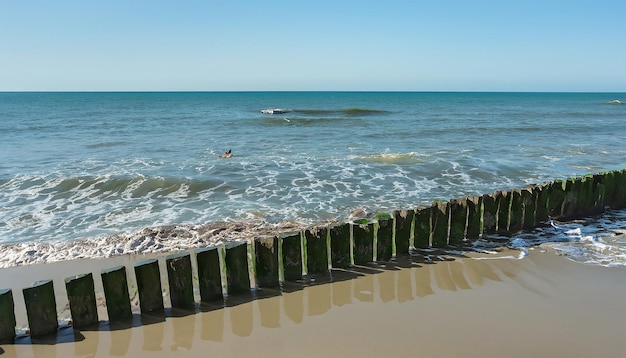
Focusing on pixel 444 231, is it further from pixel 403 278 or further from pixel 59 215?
pixel 59 215

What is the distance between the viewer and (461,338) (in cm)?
600

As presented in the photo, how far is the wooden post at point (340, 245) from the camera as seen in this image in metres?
8.03

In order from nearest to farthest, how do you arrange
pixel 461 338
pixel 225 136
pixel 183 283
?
1. pixel 461 338
2. pixel 183 283
3. pixel 225 136

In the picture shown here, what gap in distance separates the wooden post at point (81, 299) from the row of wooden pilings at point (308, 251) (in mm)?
12

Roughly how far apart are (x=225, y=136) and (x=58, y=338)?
2861 cm

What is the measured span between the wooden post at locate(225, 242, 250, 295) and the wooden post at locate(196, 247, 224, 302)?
0.19 m

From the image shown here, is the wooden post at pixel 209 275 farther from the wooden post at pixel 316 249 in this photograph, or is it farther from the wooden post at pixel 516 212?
the wooden post at pixel 516 212

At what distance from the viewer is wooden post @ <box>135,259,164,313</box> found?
6637 mm

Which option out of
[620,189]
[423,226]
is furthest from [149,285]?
[620,189]

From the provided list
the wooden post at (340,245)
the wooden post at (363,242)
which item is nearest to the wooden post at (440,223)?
the wooden post at (363,242)

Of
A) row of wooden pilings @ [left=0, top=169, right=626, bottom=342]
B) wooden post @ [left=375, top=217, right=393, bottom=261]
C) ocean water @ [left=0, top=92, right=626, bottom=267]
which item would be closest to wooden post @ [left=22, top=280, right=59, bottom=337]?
row of wooden pilings @ [left=0, top=169, right=626, bottom=342]

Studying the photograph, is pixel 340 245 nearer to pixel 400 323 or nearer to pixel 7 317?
pixel 400 323

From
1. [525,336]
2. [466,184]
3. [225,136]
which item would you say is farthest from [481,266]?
[225,136]

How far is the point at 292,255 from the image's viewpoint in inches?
303
